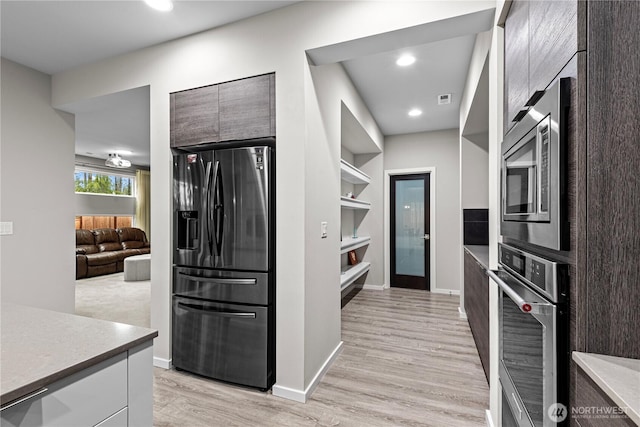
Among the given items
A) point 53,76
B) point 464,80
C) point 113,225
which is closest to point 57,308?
point 53,76

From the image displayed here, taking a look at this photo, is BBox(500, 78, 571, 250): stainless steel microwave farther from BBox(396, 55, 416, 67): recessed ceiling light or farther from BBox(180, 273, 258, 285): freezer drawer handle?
BBox(396, 55, 416, 67): recessed ceiling light

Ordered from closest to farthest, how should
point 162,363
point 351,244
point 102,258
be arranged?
point 162,363 < point 351,244 < point 102,258

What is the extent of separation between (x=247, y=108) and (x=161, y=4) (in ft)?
2.84

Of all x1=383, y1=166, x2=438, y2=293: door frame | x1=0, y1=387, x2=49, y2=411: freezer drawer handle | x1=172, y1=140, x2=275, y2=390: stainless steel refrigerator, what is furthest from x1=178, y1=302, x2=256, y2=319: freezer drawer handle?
x1=383, y1=166, x2=438, y2=293: door frame

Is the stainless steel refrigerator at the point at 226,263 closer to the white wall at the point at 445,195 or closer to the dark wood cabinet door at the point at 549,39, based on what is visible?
the dark wood cabinet door at the point at 549,39

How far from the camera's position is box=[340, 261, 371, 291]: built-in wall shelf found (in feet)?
12.2

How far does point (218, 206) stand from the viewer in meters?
2.27

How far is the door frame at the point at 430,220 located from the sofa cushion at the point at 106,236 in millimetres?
6474

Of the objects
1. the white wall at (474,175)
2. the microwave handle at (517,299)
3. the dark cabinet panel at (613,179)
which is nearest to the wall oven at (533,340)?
the microwave handle at (517,299)

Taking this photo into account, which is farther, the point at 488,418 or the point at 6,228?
the point at 6,228

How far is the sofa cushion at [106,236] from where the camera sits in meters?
7.14

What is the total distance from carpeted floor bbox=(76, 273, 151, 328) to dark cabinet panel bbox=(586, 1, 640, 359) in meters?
3.92

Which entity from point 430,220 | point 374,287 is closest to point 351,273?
point 374,287

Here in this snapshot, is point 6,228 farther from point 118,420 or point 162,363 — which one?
point 118,420
